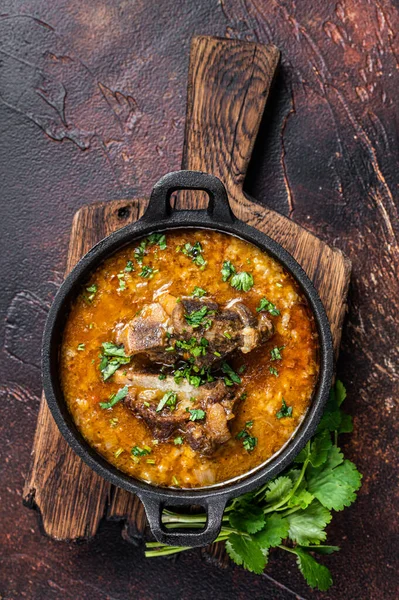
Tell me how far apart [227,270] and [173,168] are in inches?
39.2

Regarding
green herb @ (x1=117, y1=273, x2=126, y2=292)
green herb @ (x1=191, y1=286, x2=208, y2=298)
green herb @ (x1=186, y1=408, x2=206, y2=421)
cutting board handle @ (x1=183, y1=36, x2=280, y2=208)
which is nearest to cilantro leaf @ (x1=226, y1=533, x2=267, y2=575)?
green herb @ (x1=186, y1=408, x2=206, y2=421)

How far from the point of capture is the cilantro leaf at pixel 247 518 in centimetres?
318

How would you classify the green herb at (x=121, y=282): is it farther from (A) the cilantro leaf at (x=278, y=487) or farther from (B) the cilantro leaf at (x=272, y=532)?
(B) the cilantro leaf at (x=272, y=532)

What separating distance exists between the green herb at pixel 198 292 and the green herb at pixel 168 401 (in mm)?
424

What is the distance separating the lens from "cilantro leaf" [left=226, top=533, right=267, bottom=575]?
10.3ft

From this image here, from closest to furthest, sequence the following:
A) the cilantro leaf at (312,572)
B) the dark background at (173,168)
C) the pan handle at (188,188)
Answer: the pan handle at (188,188) → the cilantro leaf at (312,572) → the dark background at (173,168)

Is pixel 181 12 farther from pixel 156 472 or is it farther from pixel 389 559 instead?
pixel 389 559

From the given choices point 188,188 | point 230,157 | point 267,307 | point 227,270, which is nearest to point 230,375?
point 267,307

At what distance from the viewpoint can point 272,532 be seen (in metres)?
3.18

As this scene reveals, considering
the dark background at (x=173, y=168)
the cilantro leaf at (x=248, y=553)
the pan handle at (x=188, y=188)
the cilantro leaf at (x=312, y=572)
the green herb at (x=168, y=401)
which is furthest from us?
the dark background at (x=173, y=168)

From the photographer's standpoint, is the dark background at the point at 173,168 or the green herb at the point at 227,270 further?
the dark background at the point at 173,168

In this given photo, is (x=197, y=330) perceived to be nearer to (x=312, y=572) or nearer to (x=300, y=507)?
(x=300, y=507)

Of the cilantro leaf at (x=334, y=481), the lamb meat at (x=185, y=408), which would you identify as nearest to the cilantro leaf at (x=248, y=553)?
the cilantro leaf at (x=334, y=481)

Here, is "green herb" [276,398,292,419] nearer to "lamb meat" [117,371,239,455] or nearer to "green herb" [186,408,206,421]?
"lamb meat" [117,371,239,455]
